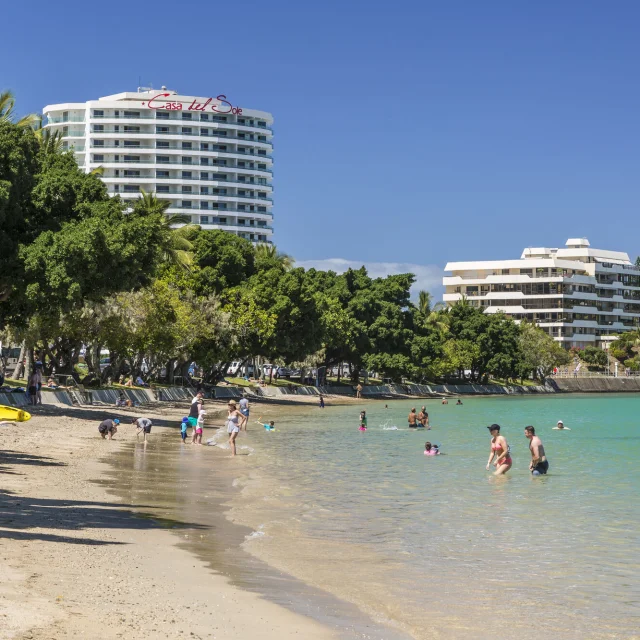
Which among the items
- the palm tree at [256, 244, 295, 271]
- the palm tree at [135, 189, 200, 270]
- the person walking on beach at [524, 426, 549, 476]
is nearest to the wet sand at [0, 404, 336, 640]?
the person walking on beach at [524, 426, 549, 476]

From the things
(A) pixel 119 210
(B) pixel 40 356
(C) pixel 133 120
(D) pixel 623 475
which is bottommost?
(D) pixel 623 475

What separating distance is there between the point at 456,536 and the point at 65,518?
6618 mm

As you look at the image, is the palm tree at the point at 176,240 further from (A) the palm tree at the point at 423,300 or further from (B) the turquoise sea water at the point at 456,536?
(A) the palm tree at the point at 423,300

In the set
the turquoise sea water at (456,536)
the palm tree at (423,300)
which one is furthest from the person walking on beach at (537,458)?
the palm tree at (423,300)

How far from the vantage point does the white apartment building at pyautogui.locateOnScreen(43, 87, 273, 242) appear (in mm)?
152000

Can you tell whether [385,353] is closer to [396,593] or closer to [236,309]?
[236,309]

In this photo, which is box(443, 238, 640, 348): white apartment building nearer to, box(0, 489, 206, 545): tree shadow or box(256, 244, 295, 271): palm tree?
box(256, 244, 295, 271): palm tree

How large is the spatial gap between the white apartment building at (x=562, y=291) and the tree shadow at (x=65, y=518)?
153 metres

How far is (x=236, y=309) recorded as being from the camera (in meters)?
75.1

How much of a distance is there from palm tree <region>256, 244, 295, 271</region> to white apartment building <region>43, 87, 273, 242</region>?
40.2 m

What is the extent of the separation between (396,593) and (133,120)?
482 feet

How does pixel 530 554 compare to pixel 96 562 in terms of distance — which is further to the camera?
pixel 530 554

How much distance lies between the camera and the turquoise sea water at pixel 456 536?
1172 centimetres

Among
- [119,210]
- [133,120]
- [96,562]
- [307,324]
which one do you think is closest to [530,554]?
[96,562]
